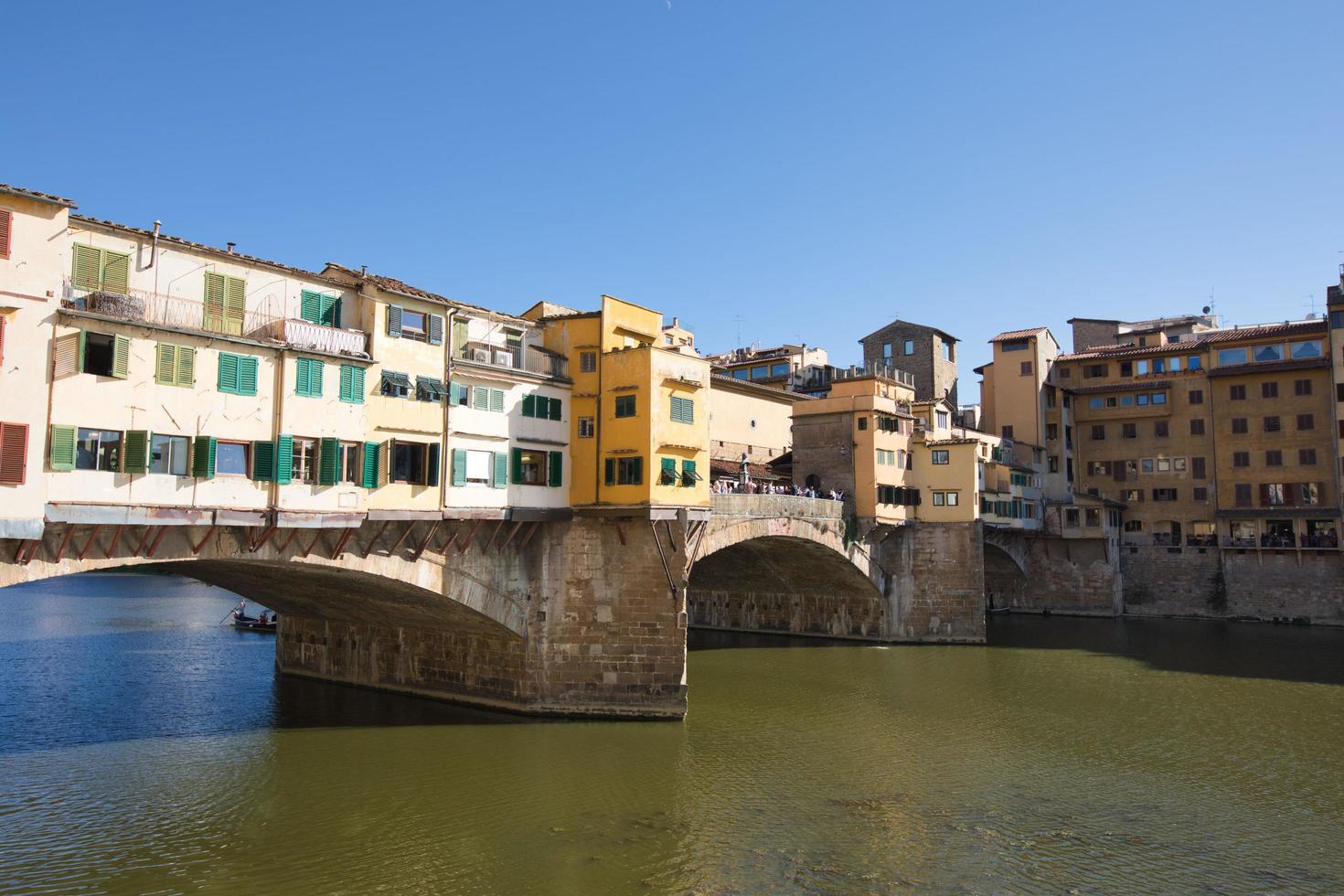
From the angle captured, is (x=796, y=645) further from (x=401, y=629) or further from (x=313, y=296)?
(x=313, y=296)

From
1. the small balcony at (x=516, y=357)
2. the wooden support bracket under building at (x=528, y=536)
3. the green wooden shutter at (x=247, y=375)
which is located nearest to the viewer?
the green wooden shutter at (x=247, y=375)

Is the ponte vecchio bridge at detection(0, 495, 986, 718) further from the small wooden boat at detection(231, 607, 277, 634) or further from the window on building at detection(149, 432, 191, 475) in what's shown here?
the small wooden boat at detection(231, 607, 277, 634)

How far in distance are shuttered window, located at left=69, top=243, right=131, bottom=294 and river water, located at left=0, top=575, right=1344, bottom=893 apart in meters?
12.8

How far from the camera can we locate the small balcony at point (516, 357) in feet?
103

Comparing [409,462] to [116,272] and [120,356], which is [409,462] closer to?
[120,356]

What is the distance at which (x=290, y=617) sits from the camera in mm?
40406

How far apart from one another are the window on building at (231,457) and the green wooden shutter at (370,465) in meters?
3.42

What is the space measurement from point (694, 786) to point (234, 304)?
18.4 m

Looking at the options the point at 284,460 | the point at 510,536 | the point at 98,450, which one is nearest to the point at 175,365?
the point at 98,450

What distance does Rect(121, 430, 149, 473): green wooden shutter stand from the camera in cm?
2273

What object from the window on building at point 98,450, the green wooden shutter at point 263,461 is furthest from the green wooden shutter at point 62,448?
the green wooden shutter at point 263,461

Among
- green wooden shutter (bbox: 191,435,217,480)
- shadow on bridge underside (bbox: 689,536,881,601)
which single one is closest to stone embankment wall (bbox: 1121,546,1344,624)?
shadow on bridge underside (bbox: 689,536,881,601)

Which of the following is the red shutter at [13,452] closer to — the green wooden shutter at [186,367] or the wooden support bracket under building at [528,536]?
the green wooden shutter at [186,367]

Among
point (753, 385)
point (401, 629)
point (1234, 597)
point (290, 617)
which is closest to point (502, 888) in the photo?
point (401, 629)
